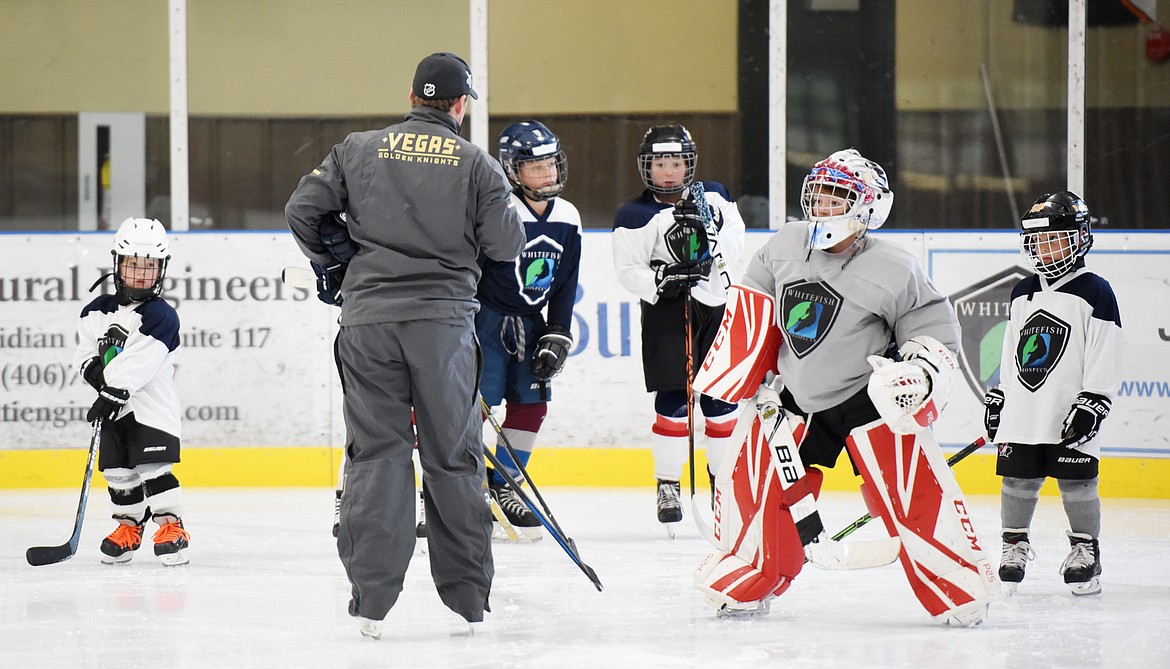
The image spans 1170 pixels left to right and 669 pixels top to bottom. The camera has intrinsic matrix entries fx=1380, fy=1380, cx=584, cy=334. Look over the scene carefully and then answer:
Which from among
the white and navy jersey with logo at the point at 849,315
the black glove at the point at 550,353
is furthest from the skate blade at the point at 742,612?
the black glove at the point at 550,353

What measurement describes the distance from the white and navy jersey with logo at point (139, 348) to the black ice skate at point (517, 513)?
1.03 m

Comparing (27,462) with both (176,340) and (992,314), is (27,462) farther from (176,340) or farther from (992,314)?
(992,314)

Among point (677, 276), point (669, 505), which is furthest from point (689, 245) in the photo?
point (669, 505)

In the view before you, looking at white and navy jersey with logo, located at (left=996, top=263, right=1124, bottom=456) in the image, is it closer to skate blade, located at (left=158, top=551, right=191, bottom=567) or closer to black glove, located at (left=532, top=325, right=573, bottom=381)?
black glove, located at (left=532, top=325, right=573, bottom=381)

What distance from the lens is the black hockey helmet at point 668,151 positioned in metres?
4.57

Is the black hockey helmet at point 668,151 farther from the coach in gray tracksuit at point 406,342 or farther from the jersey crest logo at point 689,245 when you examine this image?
the coach in gray tracksuit at point 406,342

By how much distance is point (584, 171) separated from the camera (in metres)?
6.34

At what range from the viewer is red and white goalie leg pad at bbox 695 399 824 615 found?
3.14 metres

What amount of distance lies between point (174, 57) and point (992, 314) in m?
3.73

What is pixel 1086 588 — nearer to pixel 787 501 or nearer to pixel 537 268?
pixel 787 501

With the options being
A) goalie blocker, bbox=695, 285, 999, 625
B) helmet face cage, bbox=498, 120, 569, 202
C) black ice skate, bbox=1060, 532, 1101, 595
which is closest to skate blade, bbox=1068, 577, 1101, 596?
black ice skate, bbox=1060, 532, 1101, 595

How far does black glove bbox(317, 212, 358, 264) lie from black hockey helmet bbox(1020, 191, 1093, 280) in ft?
6.02

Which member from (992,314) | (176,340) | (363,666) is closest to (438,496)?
(363,666)

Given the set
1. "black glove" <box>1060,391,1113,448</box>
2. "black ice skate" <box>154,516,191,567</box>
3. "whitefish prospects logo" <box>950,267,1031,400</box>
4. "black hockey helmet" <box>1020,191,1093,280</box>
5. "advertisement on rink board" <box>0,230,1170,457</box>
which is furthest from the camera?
"advertisement on rink board" <box>0,230,1170,457</box>
